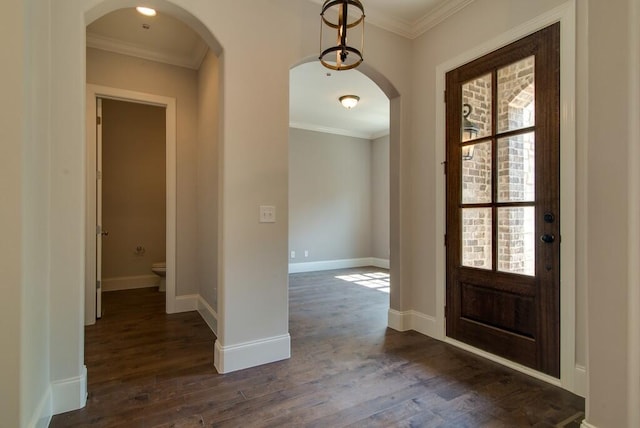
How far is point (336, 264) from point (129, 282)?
388 cm

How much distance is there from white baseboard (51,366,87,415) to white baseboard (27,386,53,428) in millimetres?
36

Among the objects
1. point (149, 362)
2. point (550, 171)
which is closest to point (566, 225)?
point (550, 171)

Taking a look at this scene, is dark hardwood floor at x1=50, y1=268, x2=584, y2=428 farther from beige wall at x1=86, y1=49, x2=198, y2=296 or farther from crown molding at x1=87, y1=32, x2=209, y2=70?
crown molding at x1=87, y1=32, x2=209, y2=70

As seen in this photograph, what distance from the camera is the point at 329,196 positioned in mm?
6941

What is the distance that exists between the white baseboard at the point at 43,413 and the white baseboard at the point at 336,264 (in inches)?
184

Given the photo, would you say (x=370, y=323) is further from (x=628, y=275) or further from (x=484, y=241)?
(x=628, y=275)

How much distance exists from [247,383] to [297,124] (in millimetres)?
5280

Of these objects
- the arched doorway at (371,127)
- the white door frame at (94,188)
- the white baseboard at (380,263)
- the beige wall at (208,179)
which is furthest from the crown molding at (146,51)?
the white baseboard at (380,263)

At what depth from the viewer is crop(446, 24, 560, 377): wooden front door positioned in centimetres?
222

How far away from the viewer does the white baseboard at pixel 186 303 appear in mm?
3795

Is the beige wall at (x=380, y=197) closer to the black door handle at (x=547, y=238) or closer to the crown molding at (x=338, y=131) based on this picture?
the crown molding at (x=338, y=131)

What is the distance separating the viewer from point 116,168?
197 inches

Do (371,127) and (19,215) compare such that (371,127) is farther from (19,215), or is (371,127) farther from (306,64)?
(19,215)

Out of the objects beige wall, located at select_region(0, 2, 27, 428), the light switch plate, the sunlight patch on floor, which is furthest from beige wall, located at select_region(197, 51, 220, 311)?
the sunlight patch on floor
